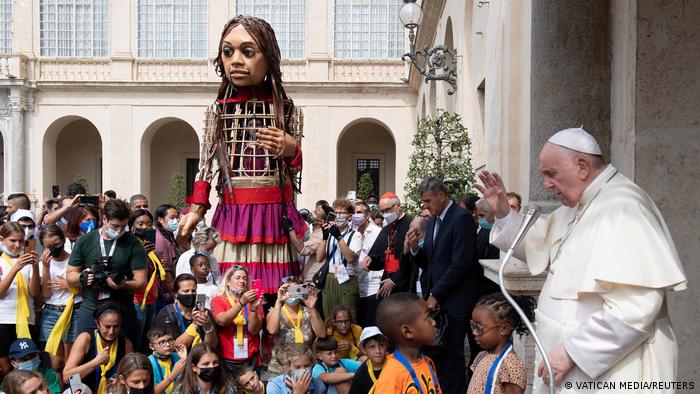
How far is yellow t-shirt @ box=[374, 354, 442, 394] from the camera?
379 centimetres

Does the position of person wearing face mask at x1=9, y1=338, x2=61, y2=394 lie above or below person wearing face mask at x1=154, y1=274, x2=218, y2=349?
below

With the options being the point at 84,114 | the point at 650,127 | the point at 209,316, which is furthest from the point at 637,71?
the point at 84,114

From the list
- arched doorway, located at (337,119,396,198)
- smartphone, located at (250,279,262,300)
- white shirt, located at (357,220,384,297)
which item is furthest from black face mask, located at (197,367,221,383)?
arched doorway, located at (337,119,396,198)

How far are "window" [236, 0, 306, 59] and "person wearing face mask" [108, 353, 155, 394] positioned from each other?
80.6 ft

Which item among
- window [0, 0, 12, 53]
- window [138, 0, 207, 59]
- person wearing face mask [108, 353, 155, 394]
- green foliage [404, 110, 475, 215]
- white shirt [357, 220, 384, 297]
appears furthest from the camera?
window [138, 0, 207, 59]

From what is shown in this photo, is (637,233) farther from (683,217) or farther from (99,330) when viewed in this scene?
(99,330)

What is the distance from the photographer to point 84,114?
2875 centimetres

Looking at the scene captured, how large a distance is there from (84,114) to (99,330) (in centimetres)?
2512

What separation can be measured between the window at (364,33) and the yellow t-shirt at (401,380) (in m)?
25.4

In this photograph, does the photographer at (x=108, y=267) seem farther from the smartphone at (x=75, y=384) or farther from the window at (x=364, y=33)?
the window at (x=364, y=33)

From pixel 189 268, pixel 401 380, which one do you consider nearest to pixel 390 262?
pixel 189 268

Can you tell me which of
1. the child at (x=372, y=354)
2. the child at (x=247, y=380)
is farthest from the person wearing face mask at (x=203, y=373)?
the child at (x=372, y=354)

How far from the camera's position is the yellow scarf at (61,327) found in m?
5.96

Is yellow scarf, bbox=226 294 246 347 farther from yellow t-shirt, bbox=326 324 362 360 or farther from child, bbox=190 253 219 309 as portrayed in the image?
yellow t-shirt, bbox=326 324 362 360
